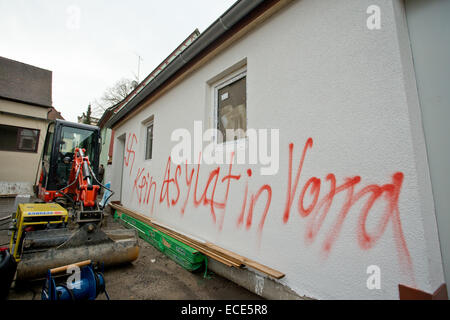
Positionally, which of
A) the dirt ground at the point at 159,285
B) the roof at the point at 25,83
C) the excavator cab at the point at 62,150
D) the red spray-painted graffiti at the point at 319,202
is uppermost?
the roof at the point at 25,83

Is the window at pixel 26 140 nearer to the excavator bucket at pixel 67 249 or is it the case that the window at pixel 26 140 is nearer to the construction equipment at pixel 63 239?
the construction equipment at pixel 63 239

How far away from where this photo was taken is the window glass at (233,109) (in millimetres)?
2965

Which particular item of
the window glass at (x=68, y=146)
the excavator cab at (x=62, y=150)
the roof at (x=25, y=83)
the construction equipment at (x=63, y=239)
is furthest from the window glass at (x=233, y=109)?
the roof at (x=25, y=83)

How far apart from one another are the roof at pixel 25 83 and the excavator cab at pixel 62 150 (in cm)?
905

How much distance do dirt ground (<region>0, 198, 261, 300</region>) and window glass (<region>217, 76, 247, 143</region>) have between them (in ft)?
6.49

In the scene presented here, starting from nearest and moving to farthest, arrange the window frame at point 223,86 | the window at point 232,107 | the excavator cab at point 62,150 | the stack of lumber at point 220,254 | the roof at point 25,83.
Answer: the stack of lumber at point 220,254 < the window frame at point 223,86 < the window at point 232,107 < the excavator cab at point 62,150 < the roof at point 25,83

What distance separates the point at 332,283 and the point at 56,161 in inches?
253

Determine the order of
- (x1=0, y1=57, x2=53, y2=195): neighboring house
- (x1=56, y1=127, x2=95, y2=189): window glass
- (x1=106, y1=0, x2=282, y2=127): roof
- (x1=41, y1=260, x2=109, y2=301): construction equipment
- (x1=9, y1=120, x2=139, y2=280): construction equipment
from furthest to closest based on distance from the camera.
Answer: (x1=0, y1=57, x2=53, y2=195): neighboring house → (x1=56, y1=127, x2=95, y2=189): window glass → (x1=106, y1=0, x2=282, y2=127): roof → (x1=9, y1=120, x2=139, y2=280): construction equipment → (x1=41, y1=260, x2=109, y2=301): construction equipment

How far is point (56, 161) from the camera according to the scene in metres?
5.24

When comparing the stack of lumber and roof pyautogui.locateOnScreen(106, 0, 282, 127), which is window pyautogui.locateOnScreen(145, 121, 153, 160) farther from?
the stack of lumber

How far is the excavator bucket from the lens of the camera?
2.40 metres

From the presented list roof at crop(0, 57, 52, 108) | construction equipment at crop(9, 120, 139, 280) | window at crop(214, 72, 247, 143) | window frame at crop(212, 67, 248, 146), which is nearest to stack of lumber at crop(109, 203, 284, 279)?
construction equipment at crop(9, 120, 139, 280)

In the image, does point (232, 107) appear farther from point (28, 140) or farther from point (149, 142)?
point (28, 140)
